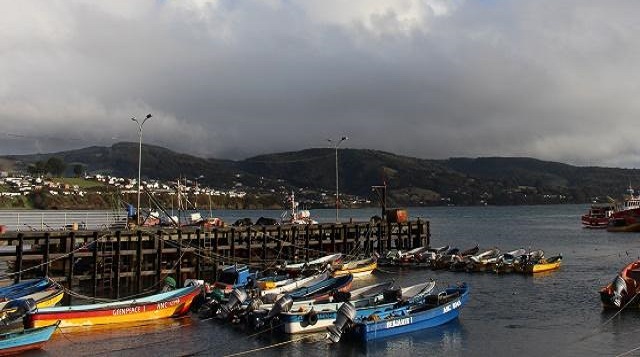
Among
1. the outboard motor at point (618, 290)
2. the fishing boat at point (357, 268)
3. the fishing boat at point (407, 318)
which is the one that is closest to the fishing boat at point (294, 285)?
the fishing boat at point (407, 318)

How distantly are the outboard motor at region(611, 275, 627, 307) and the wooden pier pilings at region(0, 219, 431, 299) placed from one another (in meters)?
29.1

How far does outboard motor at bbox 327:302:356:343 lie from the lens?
28891mm

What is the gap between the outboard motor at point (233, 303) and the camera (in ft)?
112

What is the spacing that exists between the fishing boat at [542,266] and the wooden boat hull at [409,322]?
2248 centimetres

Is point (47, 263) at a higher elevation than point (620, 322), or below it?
higher

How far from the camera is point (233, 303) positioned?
34.3m

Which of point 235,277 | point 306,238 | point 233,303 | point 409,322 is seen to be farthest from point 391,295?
point 306,238

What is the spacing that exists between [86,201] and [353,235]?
144014 millimetres

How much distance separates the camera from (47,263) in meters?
42.7

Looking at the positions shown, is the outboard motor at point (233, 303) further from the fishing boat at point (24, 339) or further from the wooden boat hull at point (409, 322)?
the fishing boat at point (24, 339)

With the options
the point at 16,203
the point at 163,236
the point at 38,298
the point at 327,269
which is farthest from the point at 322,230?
the point at 16,203

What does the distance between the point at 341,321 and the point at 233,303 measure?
7997 mm

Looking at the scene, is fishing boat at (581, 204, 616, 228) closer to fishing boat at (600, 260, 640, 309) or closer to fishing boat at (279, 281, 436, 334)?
fishing boat at (600, 260, 640, 309)

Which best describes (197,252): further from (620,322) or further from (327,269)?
(620,322)
